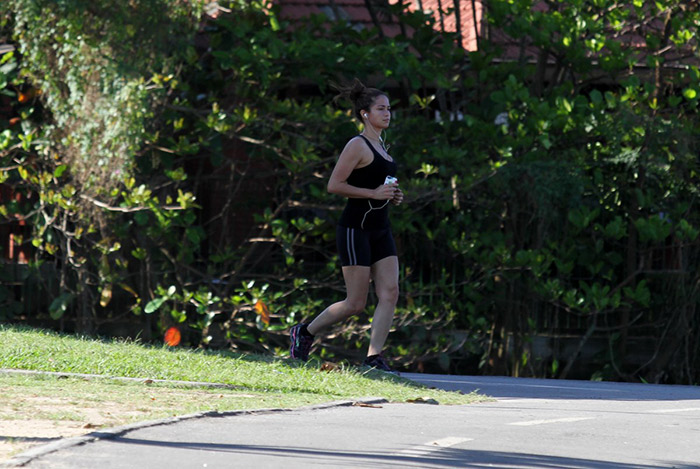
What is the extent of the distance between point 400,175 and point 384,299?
3.73 metres

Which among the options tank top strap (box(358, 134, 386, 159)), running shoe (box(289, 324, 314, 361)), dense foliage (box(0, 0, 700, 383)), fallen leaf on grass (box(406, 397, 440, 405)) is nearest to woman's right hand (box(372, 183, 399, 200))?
tank top strap (box(358, 134, 386, 159))

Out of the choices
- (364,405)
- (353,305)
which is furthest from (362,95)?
(364,405)

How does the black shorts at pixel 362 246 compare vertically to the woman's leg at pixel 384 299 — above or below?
above

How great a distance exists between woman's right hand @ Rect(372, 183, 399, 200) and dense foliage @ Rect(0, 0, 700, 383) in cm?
319

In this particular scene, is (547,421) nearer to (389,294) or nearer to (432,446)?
(432,446)

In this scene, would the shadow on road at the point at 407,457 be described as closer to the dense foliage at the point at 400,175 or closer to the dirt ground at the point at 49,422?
the dirt ground at the point at 49,422

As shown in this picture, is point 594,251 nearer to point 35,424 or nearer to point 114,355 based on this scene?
point 114,355

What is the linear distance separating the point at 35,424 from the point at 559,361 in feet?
26.5

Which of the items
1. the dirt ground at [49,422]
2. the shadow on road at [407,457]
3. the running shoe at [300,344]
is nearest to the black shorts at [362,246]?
the running shoe at [300,344]

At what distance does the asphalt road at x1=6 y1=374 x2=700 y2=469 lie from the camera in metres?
5.15

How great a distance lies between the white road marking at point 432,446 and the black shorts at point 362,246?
307 cm

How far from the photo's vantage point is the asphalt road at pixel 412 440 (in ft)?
16.9

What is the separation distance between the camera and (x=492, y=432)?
6270mm

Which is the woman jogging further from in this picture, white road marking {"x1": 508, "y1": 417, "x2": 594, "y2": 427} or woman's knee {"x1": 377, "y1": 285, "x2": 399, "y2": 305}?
white road marking {"x1": 508, "y1": 417, "x2": 594, "y2": 427}
